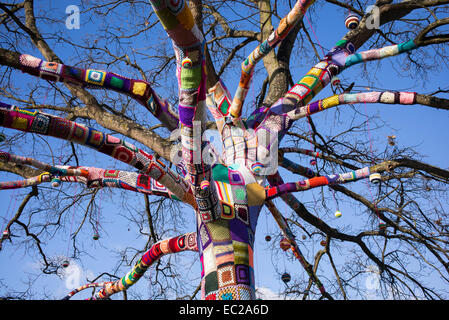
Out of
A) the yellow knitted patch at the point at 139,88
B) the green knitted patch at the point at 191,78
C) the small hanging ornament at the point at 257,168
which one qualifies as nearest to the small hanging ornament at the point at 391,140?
the small hanging ornament at the point at 257,168

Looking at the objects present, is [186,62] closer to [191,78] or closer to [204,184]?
[191,78]

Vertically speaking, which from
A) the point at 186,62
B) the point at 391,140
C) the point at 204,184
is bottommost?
the point at 204,184

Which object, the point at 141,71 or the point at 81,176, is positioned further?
the point at 141,71

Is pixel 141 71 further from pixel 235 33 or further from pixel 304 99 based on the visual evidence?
pixel 304 99

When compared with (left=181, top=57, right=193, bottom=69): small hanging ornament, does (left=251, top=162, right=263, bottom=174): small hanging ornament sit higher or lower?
higher

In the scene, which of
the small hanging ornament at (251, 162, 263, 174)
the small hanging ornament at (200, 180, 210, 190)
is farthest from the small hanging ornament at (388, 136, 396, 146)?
the small hanging ornament at (200, 180, 210, 190)

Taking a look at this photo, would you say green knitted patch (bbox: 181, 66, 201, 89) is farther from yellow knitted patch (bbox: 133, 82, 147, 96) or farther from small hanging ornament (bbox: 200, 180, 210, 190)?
yellow knitted patch (bbox: 133, 82, 147, 96)

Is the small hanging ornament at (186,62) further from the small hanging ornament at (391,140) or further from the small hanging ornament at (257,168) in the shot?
the small hanging ornament at (391,140)

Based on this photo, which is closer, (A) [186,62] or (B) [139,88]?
(A) [186,62]

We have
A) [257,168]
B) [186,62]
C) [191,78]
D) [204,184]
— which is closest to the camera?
[186,62]

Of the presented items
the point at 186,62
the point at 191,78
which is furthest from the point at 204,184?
the point at 186,62
